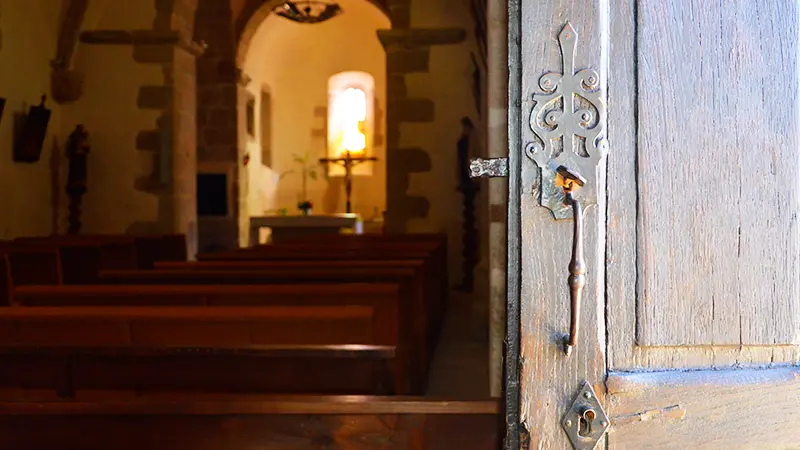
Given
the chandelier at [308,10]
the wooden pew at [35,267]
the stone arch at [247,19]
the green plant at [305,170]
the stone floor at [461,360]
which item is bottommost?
the stone floor at [461,360]

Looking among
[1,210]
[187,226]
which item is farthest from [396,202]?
[1,210]

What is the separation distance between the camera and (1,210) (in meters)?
6.21

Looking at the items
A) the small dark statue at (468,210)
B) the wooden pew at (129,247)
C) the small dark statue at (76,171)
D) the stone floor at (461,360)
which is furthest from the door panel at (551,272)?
the small dark statue at (76,171)

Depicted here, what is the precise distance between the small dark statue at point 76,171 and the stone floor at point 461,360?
3.63 metres

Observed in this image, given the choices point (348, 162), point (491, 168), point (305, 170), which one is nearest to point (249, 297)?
point (491, 168)

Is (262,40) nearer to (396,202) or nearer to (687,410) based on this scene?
(396,202)

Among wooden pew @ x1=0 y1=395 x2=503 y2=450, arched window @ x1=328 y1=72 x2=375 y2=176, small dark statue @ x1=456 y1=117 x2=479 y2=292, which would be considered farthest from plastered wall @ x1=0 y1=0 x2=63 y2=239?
arched window @ x1=328 y1=72 x2=375 y2=176

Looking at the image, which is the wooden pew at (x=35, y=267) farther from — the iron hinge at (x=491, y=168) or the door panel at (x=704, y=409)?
the door panel at (x=704, y=409)

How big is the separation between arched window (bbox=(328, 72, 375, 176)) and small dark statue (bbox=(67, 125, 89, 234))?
7616 mm

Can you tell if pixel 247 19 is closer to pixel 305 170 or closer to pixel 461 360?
pixel 305 170

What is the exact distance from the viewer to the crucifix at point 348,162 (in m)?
13.9

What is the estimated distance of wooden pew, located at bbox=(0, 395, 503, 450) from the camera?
158 centimetres

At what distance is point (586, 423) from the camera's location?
4.10ft

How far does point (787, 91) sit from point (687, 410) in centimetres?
56
